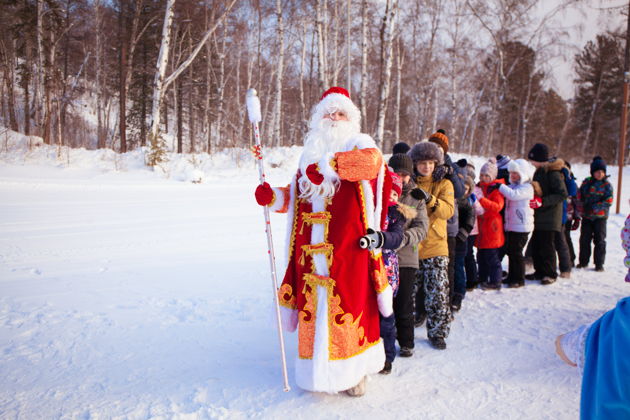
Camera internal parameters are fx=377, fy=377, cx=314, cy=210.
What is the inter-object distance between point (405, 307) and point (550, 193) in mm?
3381

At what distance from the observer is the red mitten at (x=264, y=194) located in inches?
105

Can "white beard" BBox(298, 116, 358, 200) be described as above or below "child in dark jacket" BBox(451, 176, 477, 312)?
above

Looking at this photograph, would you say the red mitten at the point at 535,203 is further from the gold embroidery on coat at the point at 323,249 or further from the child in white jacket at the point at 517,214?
the gold embroidery on coat at the point at 323,249

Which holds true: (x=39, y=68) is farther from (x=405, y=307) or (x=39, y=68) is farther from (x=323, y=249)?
(x=405, y=307)

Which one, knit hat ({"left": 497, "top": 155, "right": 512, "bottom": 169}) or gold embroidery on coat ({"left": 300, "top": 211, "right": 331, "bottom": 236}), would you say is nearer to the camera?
gold embroidery on coat ({"left": 300, "top": 211, "right": 331, "bottom": 236})

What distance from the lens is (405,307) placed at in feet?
10.7

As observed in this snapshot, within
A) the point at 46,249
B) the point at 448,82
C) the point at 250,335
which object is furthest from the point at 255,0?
the point at 250,335

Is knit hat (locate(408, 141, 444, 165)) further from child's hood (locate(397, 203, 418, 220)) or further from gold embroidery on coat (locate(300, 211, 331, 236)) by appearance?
gold embroidery on coat (locate(300, 211, 331, 236))

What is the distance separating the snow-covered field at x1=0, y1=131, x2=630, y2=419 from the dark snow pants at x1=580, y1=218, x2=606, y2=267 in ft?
1.15

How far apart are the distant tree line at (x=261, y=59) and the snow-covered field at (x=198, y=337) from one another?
800 cm

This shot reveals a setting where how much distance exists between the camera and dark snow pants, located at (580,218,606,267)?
5984 mm

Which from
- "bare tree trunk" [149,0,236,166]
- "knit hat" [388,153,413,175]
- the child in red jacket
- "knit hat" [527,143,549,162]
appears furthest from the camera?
"bare tree trunk" [149,0,236,166]

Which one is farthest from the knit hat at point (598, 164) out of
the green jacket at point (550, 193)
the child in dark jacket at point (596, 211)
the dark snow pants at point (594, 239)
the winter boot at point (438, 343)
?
the winter boot at point (438, 343)

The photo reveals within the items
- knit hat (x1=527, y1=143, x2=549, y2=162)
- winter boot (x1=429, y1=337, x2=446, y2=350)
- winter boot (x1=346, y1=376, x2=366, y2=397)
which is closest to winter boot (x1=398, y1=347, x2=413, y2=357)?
winter boot (x1=429, y1=337, x2=446, y2=350)
